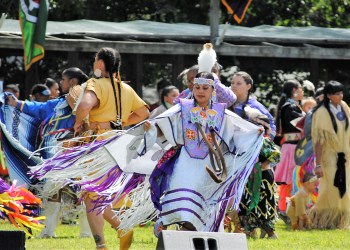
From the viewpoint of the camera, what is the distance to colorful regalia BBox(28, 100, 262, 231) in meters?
7.95

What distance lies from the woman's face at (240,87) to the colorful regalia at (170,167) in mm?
1704

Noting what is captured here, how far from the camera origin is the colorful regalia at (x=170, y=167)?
26.1 ft

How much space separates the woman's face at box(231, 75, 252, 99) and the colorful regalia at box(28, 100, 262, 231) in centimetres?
170

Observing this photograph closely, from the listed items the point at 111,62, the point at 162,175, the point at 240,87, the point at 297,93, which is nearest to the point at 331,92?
the point at 297,93

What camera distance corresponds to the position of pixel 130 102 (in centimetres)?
906

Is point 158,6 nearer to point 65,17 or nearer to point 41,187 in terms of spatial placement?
point 65,17

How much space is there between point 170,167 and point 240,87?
2.17m

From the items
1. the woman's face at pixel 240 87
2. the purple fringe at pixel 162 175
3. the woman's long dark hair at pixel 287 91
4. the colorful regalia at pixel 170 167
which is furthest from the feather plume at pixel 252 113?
the woman's long dark hair at pixel 287 91

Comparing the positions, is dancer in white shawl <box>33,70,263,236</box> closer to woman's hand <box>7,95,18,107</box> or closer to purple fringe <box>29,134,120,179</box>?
purple fringe <box>29,134,120,179</box>

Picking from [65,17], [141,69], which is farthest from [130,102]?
[65,17]

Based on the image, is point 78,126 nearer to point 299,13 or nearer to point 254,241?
point 254,241

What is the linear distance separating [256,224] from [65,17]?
12.4 metres

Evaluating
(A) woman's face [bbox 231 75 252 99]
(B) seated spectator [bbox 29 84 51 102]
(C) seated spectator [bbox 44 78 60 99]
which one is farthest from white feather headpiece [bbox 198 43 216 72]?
(C) seated spectator [bbox 44 78 60 99]

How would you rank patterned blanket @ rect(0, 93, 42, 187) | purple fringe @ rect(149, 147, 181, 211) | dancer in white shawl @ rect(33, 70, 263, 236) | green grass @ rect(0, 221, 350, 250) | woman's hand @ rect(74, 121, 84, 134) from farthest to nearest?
patterned blanket @ rect(0, 93, 42, 187) < green grass @ rect(0, 221, 350, 250) < woman's hand @ rect(74, 121, 84, 134) < purple fringe @ rect(149, 147, 181, 211) < dancer in white shawl @ rect(33, 70, 263, 236)
